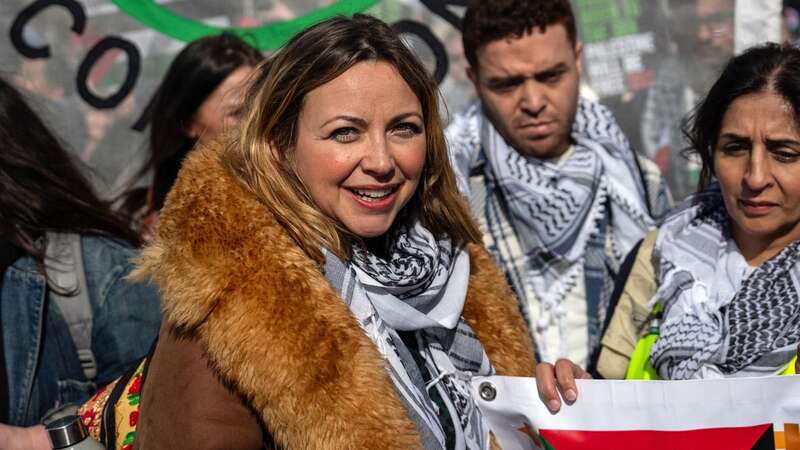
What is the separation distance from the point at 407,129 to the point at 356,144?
0.50 ft

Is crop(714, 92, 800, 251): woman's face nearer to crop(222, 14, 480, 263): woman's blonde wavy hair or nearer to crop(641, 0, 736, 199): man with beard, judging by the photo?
crop(222, 14, 480, 263): woman's blonde wavy hair

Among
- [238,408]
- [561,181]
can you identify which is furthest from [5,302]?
[561,181]

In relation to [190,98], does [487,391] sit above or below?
below

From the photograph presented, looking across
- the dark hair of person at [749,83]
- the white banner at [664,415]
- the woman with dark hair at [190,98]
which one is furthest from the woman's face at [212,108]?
the white banner at [664,415]

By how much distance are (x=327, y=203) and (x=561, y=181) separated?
4.76 ft

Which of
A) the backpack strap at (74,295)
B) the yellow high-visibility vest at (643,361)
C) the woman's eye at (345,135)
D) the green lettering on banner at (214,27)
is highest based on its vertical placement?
the green lettering on banner at (214,27)

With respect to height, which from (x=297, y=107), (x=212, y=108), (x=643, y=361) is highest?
(x=297, y=107)

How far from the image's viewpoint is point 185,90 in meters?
3.60

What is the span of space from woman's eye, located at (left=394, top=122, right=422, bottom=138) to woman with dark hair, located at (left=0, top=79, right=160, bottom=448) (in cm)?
91

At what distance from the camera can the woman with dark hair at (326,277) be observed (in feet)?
5.67

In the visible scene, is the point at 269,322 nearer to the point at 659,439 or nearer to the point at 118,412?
the point at 118,412

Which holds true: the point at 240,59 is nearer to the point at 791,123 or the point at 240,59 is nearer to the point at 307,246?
the point at 307,246

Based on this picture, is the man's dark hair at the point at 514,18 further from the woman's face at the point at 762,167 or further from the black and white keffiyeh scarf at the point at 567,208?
the woman's face at the point at 762,167

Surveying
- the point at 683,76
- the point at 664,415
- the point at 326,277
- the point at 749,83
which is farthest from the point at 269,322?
the point at 683,76
